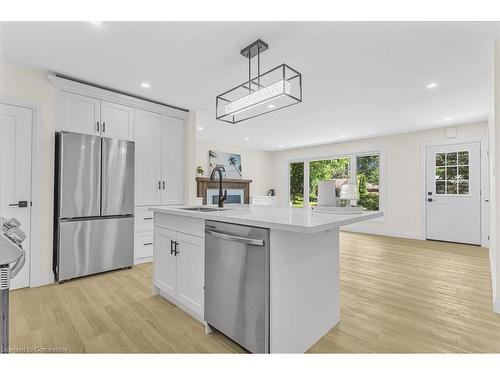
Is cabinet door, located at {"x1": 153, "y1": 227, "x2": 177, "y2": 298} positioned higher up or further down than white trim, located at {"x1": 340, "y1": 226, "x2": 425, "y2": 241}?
higher up

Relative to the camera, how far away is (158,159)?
3898 mm

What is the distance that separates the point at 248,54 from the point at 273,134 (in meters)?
3.63

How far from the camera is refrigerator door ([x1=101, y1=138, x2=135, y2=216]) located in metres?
3.21

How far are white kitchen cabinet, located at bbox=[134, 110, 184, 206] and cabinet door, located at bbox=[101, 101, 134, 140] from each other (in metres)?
0.10

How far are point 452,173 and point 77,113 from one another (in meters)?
6.59

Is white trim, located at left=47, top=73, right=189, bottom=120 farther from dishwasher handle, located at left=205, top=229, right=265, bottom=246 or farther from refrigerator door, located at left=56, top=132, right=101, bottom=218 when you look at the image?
dishwasher handle, located at left=205, top=229, right=265, bottom=246

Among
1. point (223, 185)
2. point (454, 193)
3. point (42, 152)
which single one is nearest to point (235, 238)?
point (42, 152)

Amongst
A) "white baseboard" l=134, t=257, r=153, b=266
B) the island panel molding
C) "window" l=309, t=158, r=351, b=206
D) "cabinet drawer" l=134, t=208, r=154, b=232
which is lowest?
"white baseboard" l=134, t=257, r=153, b=266

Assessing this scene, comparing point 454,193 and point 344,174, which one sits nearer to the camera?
point 454,193

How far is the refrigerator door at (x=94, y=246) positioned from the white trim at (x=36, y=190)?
0.69 feet

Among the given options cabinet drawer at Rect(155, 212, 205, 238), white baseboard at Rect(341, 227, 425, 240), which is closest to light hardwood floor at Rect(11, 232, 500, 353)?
cabinet drawer at Rect(155, 212, 205, 238)

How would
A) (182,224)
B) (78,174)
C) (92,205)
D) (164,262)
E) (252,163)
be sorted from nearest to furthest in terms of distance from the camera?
(182,224) → (164,262) → (78,174) → (92,205) → (252,163)

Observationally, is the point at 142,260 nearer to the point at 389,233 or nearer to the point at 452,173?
the point at 389,233
